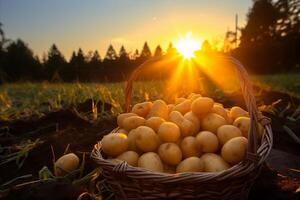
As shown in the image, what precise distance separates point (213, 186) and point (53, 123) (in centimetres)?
280

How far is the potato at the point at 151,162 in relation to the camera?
1.57m

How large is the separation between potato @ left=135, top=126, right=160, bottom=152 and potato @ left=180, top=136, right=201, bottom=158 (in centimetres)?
13

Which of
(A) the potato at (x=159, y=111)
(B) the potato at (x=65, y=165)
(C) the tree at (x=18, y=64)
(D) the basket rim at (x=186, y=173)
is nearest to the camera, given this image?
(D) the basket rim at (x=186, y=173)

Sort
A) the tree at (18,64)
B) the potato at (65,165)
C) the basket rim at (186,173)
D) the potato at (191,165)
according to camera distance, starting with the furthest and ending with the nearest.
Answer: the tree at (18,64), the potato at (65,165), the potato at (191,165), the basket rim at (186,173)

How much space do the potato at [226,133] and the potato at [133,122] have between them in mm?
424

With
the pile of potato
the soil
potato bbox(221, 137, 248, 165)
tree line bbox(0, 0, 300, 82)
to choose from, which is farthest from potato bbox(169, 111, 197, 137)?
tree line bbox(0, 0, 300, 82)

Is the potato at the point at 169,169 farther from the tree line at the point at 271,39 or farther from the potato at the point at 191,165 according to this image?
the tree line at the point at 271,39

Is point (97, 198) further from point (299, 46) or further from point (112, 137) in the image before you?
point (299, 46)

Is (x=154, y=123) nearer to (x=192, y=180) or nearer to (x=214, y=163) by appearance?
(x=214, y=163)

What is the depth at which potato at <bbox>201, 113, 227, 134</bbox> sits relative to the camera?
5.89ft

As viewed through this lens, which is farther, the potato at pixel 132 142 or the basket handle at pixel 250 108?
the potato at pixel 132 142

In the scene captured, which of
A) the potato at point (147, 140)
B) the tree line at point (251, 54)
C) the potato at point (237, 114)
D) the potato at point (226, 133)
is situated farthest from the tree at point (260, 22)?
the potato at point (147, 140)

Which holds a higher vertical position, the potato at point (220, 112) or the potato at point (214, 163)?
the potato at point (220, 112)

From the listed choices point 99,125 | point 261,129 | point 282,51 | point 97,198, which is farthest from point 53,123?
point 282,51
